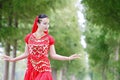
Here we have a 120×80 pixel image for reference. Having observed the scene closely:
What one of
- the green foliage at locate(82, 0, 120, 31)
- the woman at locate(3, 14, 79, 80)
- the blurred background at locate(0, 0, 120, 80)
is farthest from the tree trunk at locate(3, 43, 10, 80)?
the woman at locate(3, 14, 79, 80)

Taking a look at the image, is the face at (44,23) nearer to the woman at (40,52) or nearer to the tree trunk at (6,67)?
the woman at (40,52)

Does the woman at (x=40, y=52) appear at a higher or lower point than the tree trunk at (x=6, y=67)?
higher

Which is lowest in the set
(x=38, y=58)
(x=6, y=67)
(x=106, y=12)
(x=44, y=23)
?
(x=6, y=67)

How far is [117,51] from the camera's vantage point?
22594mm

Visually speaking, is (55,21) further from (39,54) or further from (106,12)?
(39,54)

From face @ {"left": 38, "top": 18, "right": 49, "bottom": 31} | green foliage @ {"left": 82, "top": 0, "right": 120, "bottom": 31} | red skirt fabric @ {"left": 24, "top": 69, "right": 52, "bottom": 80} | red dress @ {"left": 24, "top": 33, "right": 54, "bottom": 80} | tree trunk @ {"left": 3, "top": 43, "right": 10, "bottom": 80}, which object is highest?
green foliage @ {"left": 82, "top": 0, "right": 120, "bottom": 31}

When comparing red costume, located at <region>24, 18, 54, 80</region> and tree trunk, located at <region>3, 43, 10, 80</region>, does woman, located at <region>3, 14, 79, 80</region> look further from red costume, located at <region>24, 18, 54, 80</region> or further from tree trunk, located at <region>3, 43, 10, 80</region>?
tree trunk, located at <region>3, 43, 10, 80</region>

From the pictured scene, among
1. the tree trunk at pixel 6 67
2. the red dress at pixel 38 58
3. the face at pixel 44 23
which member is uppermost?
the face at pixel 44 23

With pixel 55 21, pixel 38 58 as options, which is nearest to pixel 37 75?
pixel 38 58

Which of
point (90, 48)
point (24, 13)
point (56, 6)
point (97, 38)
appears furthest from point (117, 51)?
point (24, 13)

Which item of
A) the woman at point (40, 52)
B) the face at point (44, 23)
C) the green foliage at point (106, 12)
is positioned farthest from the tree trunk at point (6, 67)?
the face at point (44, 23)

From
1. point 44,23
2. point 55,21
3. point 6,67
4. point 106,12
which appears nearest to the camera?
point 44,23

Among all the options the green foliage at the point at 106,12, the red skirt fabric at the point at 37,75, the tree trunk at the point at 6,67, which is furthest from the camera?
the tree trunk at the point at 6,67

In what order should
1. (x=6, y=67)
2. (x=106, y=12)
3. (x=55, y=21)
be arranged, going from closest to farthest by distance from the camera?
(x=106, y=12) < (x=6, y=67) < (x=55, y=21)
